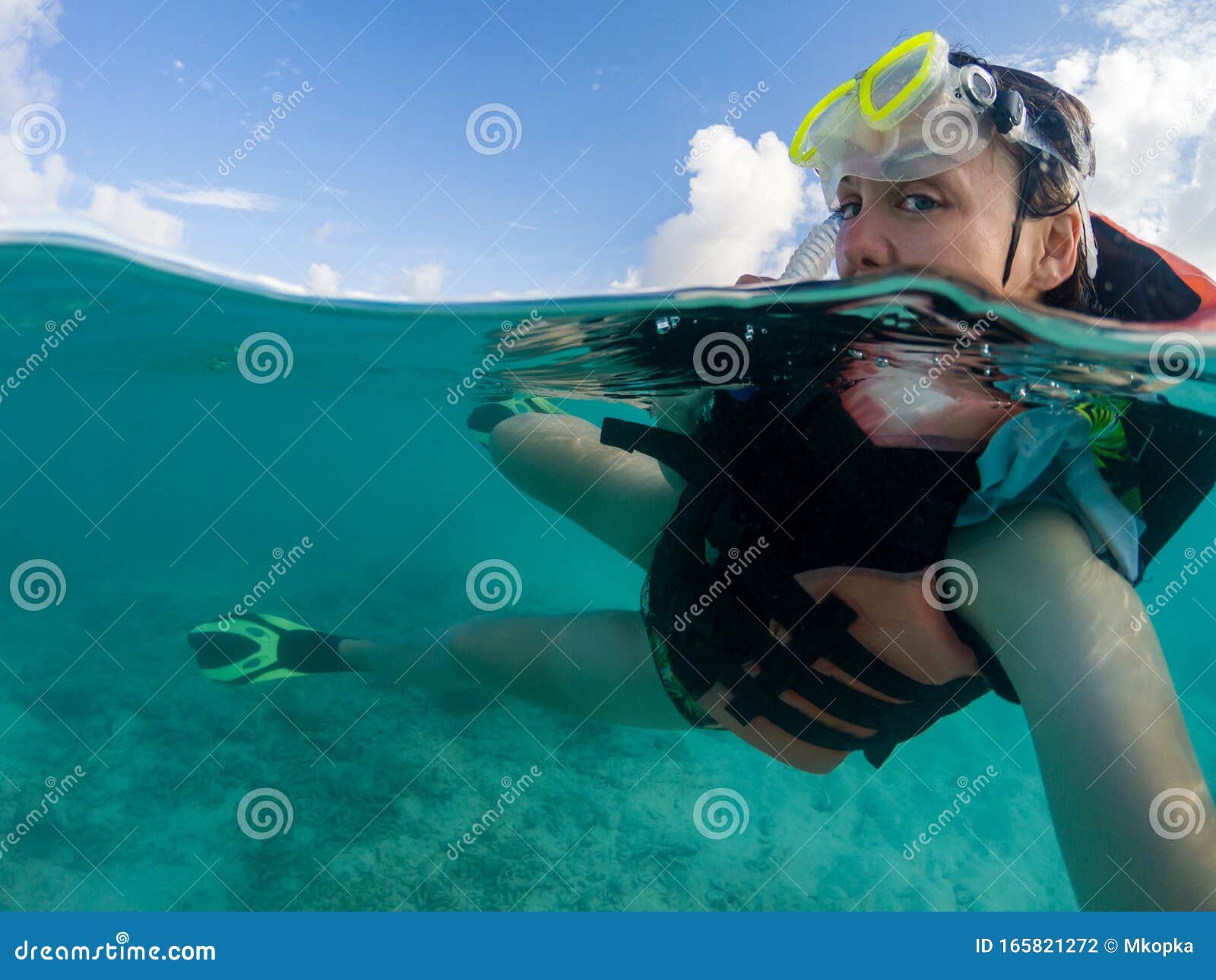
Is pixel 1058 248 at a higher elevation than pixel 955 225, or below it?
higher

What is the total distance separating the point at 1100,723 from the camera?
2465 mm

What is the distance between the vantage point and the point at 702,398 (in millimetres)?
5117

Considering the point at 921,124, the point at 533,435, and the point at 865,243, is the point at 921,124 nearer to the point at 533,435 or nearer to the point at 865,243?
the point at 865,243

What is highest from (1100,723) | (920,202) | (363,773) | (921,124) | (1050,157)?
(1050,157)

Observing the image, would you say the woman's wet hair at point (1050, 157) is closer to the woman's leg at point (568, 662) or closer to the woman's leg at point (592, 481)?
the woman's leg at point (592, 481)

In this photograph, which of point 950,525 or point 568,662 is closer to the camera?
point 950,525

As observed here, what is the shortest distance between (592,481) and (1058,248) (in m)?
3.69

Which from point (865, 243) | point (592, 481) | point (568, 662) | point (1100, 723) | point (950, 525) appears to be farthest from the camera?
point (592, 481)

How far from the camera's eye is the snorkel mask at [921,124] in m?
3.42

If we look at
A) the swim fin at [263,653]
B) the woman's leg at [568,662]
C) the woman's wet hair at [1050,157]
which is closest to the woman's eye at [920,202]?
the woman's wet hair at [1050,157]

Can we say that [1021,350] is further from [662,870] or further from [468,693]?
[468,693]

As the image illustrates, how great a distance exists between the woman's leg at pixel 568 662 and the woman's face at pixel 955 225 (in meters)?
3.14

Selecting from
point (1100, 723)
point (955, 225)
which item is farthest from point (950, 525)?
point (955, 225)

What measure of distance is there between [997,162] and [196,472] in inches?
→ 3515
